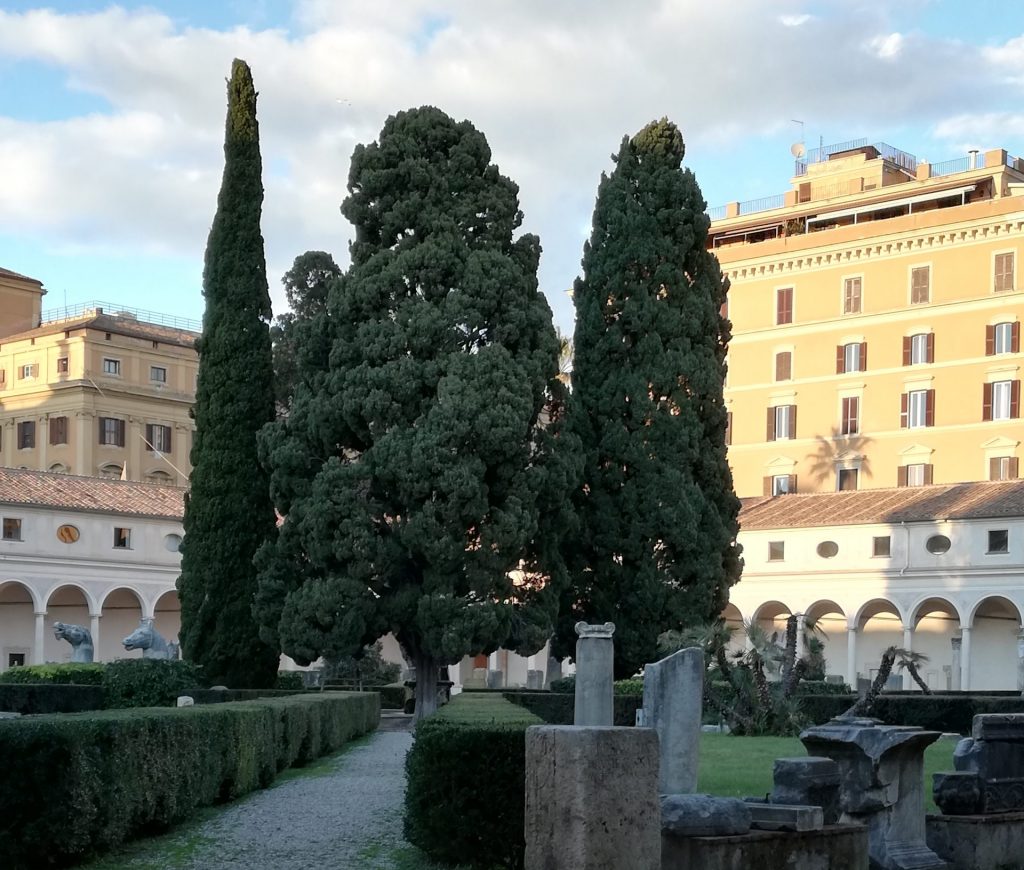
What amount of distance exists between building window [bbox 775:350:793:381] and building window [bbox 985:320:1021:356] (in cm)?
860

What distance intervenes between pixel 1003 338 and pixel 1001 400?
7.68ft

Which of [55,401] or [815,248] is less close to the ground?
[815,248]

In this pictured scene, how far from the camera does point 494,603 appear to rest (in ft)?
102

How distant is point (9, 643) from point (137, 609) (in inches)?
200

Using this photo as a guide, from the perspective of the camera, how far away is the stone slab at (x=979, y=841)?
12.4 meters

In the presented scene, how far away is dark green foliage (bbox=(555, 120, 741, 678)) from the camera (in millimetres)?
34344

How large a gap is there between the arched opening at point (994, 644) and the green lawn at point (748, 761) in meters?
25.0

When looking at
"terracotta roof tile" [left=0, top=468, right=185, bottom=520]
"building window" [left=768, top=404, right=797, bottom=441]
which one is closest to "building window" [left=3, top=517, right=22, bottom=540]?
"terracotta roof tile" [left=0, top=468, right=185, bottom=520]

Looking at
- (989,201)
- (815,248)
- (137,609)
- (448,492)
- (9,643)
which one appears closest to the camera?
(448,492)

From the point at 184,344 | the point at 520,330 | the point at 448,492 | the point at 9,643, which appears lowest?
the point at 9,643

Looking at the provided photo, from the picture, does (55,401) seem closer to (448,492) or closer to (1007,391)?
(1007,391)

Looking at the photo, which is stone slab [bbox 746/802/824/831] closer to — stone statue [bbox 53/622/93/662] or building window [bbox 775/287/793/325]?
stone statue [bbox 53/622/93/662]

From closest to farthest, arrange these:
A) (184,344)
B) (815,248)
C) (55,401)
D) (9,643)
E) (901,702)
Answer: (901,702) → (9,643) → (815,248) → (55,401) → (184,344)

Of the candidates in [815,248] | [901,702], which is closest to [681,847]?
[901,702]
